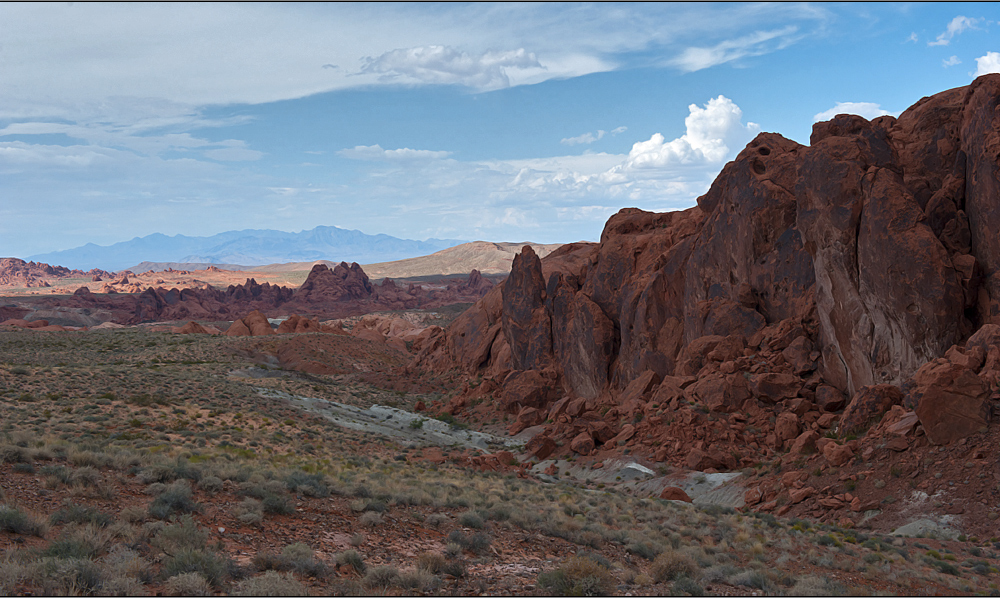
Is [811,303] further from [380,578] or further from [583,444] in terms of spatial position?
[380,578]

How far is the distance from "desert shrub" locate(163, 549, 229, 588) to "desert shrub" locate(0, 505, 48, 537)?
2434 mm

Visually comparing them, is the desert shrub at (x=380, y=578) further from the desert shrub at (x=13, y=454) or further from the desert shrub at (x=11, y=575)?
the desert shrub at (x=13, y=454)

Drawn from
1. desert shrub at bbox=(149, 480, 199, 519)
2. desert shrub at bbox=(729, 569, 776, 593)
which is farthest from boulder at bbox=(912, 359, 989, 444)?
desert shrub at bbox=(149, 480, 199, 519)

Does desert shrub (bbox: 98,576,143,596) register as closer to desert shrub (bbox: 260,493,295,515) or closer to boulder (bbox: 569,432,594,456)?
desert shrub (bbox: 260,493,295,515)

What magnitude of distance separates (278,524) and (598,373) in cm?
2879

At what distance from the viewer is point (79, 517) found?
405 inches

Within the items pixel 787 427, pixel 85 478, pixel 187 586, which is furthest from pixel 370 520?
pixel 787 427

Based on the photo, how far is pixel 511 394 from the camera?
138ft

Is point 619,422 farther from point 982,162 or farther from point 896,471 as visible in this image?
point 982,162

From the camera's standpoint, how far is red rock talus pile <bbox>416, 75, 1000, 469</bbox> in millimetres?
21562

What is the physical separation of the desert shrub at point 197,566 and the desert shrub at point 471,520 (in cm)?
566

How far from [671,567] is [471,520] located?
4241mm

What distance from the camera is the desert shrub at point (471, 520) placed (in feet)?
44.2

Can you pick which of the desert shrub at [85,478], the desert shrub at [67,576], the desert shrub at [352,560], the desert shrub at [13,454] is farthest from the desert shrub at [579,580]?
the desert shrub at [13,454]
